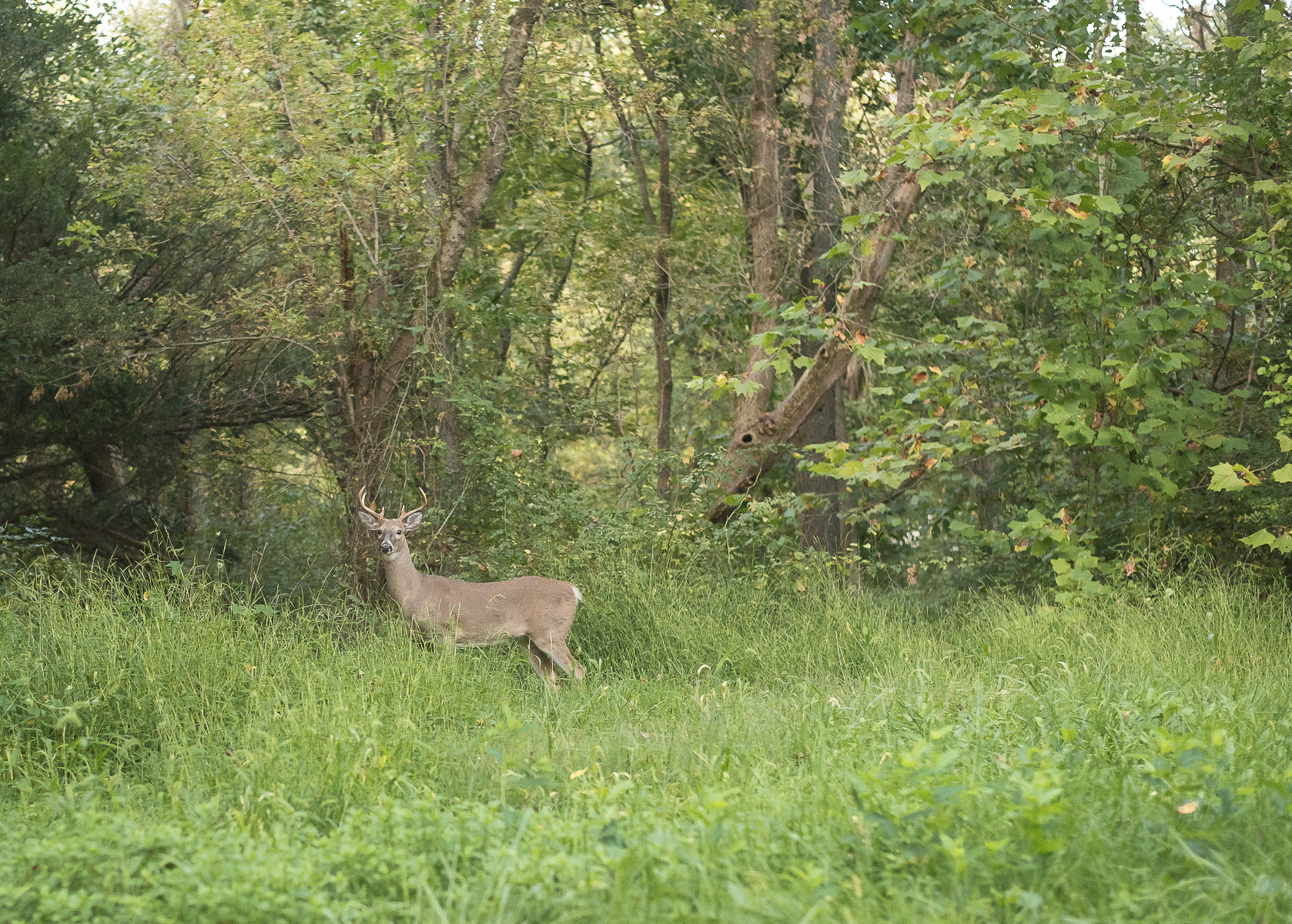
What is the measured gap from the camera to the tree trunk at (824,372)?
10.3 metres

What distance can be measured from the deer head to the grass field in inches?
23.9

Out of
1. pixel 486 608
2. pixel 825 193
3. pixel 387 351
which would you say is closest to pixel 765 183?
pixel 825 193

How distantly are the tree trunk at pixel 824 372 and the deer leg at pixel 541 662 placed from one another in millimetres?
2499

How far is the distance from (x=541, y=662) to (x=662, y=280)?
6348mm

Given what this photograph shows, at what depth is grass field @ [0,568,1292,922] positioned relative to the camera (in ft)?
10.7

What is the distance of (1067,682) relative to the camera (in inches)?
229

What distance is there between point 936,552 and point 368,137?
7360 millimetres

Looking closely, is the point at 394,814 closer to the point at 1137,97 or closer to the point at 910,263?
the point at 1137,97

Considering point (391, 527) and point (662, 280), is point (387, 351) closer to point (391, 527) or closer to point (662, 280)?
point (391, 527)

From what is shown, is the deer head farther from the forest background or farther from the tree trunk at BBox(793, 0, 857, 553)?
the tree trunk at BBox(793, 0, 857, 553)

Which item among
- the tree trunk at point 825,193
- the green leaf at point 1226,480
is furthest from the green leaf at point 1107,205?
the tree trunk at point 825,193

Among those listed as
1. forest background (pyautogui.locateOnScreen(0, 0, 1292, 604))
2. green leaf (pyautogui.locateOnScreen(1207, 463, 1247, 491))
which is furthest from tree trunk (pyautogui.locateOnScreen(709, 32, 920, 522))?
green leaf (pyautogui.locateOnScreen(1207, 463, 1247, 491))

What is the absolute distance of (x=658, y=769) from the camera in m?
4.76

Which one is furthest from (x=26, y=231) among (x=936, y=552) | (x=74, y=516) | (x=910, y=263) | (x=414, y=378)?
(x=936, y=552)
